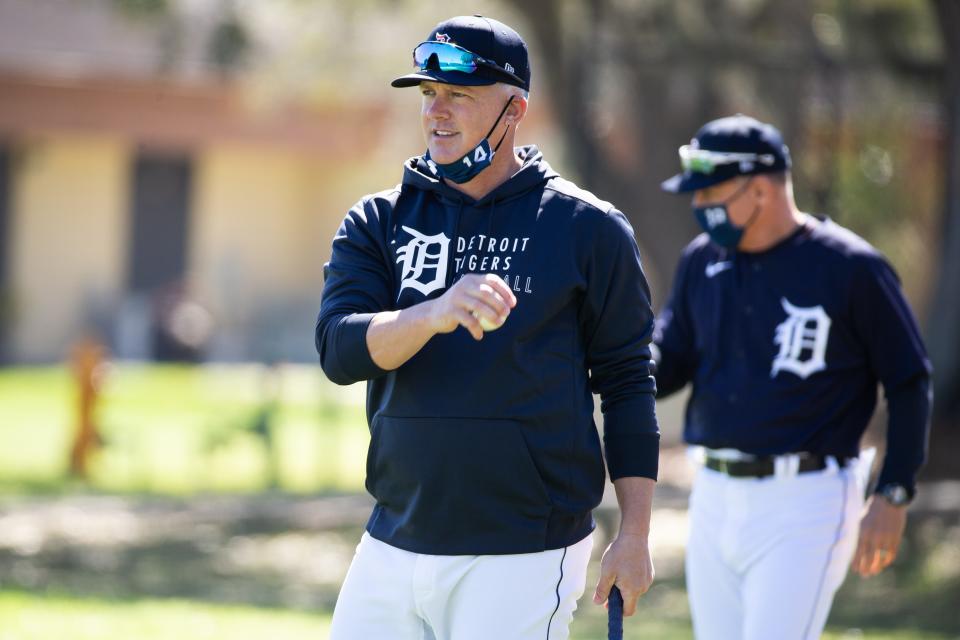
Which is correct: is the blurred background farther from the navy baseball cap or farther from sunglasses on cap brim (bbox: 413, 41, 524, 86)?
sunglasses on cap brim (bbox: 413, 41, 524, 86)

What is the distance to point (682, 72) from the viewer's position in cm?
1180

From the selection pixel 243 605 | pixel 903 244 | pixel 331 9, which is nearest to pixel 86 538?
pixel 243 605

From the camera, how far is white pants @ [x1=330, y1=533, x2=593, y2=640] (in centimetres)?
340

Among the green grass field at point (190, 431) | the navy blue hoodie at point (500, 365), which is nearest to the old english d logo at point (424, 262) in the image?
the navy blue hoodie at point (500, 365)

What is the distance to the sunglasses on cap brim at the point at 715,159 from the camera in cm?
509

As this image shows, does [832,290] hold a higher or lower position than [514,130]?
lower

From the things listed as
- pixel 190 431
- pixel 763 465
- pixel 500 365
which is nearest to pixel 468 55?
pixel 500 365

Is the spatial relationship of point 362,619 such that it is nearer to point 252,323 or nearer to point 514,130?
point 514,130

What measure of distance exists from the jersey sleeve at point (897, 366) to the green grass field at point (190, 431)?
8959 mm

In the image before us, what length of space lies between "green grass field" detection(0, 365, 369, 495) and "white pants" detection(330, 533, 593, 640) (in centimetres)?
969

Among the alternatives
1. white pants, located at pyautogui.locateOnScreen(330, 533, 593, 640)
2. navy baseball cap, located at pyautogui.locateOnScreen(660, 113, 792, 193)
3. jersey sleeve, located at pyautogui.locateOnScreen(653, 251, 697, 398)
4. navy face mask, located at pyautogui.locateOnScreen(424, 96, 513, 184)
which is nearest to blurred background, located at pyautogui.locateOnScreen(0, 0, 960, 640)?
jersey sleeve, located at pyautogui.locateOnScreen(653, 251, 697, 398)

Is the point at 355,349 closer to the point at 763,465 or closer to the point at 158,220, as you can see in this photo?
the point at 763,465

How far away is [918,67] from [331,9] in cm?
496

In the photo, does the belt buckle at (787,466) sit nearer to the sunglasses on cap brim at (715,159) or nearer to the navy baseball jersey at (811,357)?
the navy baseball jersey at (811,357)
